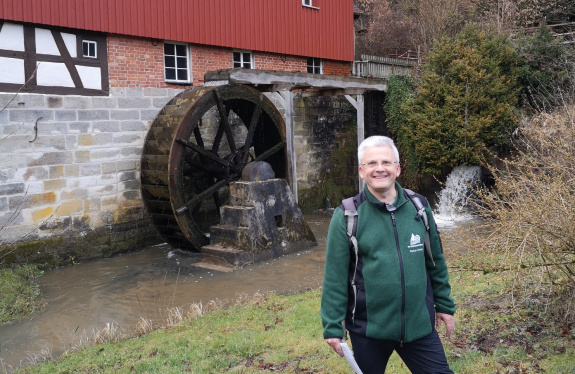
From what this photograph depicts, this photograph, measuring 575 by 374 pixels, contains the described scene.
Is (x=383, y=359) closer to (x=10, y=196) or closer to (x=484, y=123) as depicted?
(x=10, y=196)

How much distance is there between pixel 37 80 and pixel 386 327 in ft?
26.6

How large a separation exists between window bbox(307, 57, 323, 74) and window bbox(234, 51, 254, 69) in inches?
83.6

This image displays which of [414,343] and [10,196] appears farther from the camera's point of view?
[10,196]

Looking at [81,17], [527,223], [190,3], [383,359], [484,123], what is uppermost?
[190,3]

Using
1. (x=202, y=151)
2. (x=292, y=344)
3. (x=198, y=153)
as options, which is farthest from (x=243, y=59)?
(x=292, y=344)

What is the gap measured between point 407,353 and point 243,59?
11026mm

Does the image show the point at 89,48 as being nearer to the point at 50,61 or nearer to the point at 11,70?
the point at 50,61

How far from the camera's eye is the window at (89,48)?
380 inches

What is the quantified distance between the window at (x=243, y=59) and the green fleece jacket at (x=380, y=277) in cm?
1057

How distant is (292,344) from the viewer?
455 centimetres

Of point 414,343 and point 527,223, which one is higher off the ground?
point 527,223

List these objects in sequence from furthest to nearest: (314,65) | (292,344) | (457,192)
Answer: (314,65)
(457,192)
(292,344)

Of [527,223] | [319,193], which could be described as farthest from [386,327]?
[319,193]

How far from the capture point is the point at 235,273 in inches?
336
